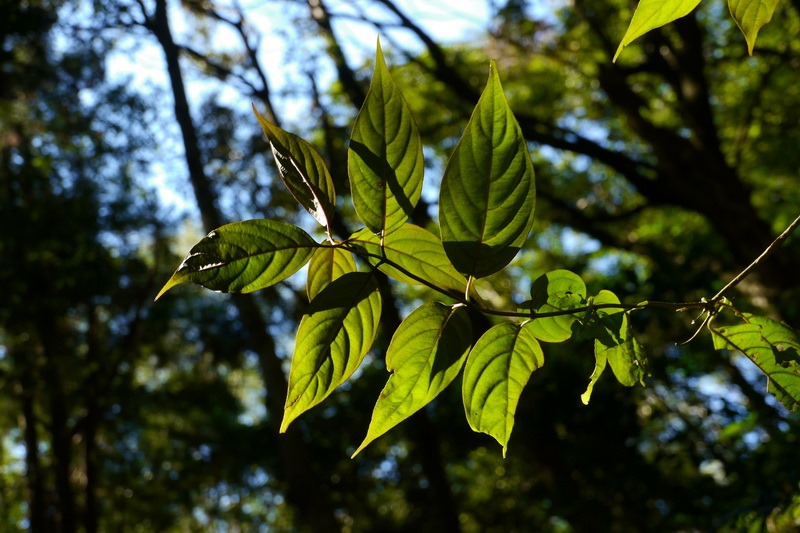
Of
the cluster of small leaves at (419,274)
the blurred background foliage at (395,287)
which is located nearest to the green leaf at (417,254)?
the cluster of small leaves at (419,274)

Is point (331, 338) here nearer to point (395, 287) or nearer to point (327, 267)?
point (327, 267)

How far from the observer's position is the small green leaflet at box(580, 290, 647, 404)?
45 cm

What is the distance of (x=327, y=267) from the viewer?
47 cm

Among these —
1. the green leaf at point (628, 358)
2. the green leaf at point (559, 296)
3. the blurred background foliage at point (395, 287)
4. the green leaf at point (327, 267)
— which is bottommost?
the green leaf at point (628, 358)

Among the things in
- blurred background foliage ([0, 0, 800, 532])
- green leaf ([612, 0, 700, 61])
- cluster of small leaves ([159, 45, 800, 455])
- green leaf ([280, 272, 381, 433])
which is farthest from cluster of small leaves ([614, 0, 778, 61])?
blurred background foliage ([0, 0, 800, 532])

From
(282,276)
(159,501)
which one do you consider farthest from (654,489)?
(159,501)

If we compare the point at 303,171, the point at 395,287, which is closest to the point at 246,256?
the point at 303,171

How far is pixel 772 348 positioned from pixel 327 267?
30cm

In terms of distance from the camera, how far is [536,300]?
0.46m

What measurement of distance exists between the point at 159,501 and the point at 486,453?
3906 millimetres

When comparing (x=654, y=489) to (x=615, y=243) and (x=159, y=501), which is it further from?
(x=159, y=501)

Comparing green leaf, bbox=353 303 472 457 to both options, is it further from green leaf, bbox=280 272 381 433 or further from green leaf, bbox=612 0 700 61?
green leaf, bbox=612 0 700 61

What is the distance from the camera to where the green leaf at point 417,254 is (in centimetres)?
45

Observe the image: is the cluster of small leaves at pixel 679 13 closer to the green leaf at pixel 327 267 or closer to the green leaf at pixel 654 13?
the green leaf at pixel 654 13
